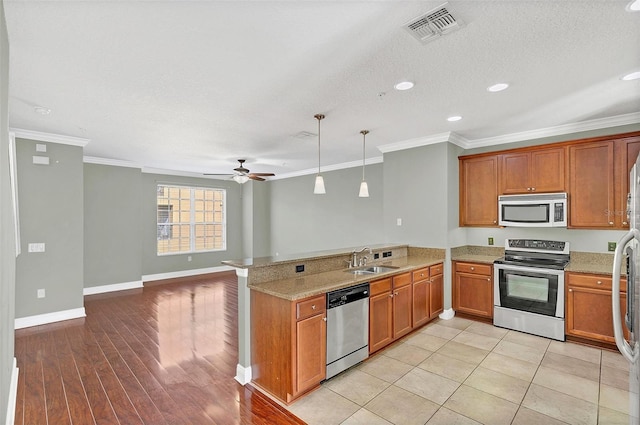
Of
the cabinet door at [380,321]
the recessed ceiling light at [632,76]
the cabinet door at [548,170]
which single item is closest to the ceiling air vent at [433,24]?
the recessed ceiling light at [632,76]

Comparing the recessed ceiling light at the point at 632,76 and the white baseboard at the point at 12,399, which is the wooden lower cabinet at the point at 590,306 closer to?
the recessed ceiling light at the point at 632,76

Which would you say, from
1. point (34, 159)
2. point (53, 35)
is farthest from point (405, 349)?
point (34, 159)

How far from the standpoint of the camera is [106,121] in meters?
3.91

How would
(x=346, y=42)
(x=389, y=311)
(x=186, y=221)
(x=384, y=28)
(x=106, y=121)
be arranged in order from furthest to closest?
(x=186, y=221) < (x=106, y=121) < (x=389, y=311) < (x=346, y=42) < (x=384, y=28)

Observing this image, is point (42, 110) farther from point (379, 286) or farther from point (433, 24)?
point (379, 286)

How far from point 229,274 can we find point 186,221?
6.01 ft

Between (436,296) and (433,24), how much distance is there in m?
3.61

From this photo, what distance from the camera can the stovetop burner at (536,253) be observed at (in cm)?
405

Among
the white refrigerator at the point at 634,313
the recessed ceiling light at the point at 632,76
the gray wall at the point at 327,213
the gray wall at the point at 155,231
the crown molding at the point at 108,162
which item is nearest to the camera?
the white refrigerator at the point at 634,313

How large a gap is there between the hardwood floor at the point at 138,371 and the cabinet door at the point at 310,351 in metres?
0.31

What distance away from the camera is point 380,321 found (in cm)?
342

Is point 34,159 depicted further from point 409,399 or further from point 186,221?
point 409,399

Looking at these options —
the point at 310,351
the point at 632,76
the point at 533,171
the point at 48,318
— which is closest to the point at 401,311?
the point at 310,351

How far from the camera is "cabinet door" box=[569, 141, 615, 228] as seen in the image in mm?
3715
